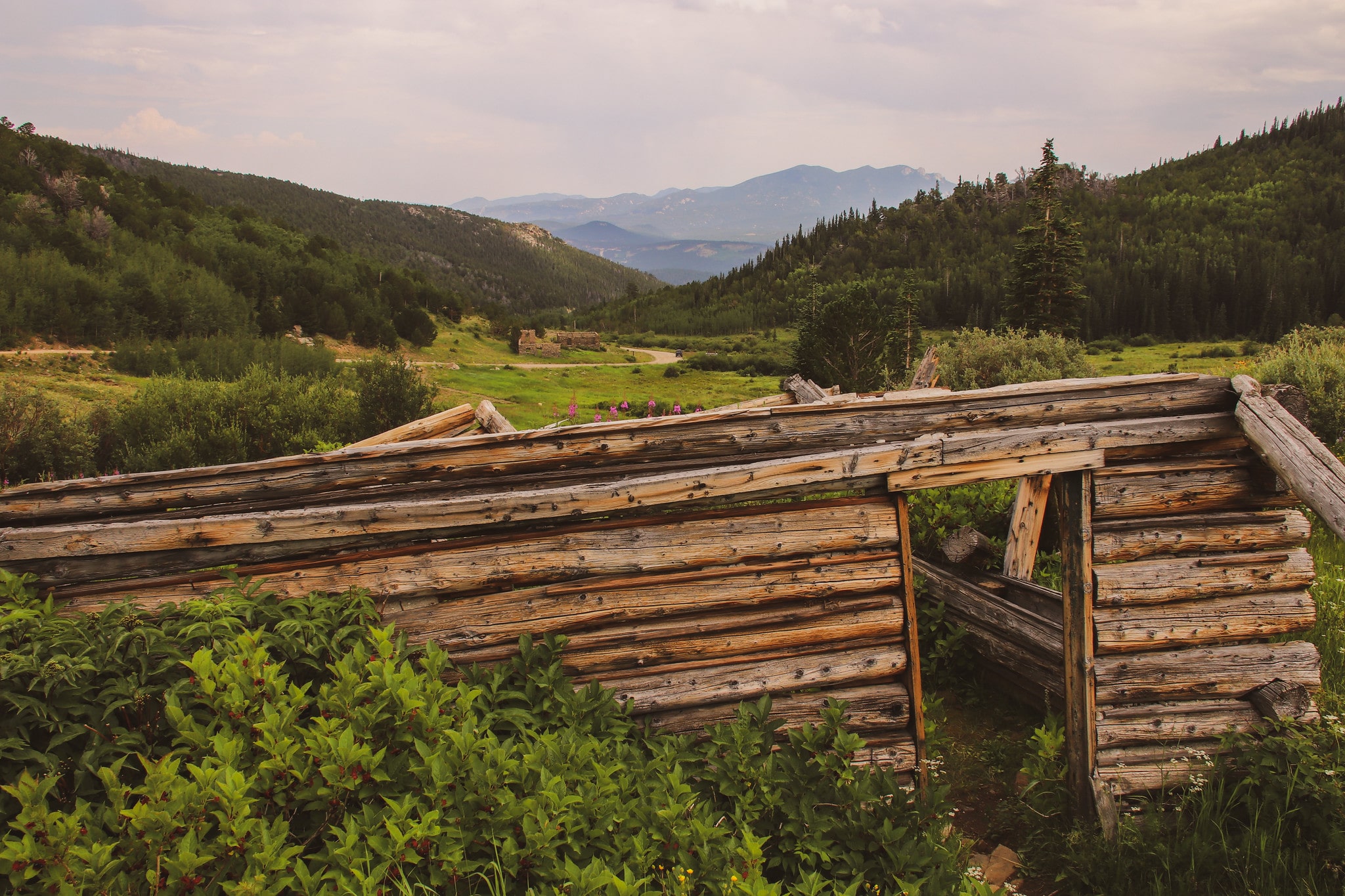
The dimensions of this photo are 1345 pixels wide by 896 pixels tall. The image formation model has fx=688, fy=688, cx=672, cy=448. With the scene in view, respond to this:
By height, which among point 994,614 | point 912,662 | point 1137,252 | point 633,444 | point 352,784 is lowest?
point 994,614

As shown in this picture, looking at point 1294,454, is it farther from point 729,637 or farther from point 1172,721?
point 729,637

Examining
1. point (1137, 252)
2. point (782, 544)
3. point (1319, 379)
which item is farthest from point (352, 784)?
point (1137, 252)

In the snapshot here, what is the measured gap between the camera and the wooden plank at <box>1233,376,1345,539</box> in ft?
10.9

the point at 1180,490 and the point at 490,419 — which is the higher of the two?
the point at 490,419

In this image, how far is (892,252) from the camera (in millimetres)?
116500

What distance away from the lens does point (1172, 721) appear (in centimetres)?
403

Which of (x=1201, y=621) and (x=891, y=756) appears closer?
(x=891, y=756)

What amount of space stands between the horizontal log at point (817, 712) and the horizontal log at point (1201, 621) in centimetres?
126

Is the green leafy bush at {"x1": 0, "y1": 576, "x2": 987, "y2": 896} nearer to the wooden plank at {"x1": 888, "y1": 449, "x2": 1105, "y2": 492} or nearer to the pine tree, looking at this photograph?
the wooden plank at {"x1": 888, "y1": 449, "x2": 1105, "y2": 492}

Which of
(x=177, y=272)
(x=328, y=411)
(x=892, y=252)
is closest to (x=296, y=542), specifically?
(x=328, y=411)

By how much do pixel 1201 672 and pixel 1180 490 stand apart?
108cm

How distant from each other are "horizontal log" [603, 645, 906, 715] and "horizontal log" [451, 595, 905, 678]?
0.05 m

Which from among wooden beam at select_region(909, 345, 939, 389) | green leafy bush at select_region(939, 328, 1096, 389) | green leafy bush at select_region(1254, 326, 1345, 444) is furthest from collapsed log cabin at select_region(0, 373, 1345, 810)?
green leafy bush at select_region(939, 328, 1096, 389)

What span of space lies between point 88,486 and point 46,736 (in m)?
1.40
